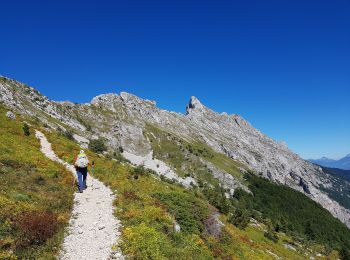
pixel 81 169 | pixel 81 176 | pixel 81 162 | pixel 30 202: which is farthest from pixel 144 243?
pixel 81 162

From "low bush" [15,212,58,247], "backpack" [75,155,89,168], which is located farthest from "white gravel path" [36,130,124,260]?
"backpack" [75,155,89,168]

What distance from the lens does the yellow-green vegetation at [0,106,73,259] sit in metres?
15.8

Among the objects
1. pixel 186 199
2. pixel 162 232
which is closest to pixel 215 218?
pixel 186 199

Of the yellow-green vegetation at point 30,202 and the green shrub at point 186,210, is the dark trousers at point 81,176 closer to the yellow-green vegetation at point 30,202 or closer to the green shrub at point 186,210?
the yellow-green vegetation at point 30,202

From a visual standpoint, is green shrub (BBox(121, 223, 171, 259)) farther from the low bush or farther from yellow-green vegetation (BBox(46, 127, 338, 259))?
the low bush

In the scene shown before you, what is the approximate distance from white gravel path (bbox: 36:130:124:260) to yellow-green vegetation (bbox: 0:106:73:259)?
0.57m

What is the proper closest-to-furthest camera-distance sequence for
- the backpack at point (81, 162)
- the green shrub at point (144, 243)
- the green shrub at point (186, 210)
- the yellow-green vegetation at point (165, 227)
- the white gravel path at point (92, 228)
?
the white gravel path at point (92, 228)
the green shrub at point (144, 243)
the yellow-green vegetation at point (165, 227)
the green shrub at point (186, 210)
the backpack at point (81, 162)

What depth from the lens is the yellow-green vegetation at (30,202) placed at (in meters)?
15.8

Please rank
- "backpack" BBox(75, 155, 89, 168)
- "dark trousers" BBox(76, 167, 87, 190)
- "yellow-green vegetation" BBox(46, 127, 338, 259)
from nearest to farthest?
"yellow-green vegetation" BBox(46, 127, 338, 259), "dark trousers" BBox(76, 167, 87, 190), "backpack" BBox(75, 155, 89, 168)

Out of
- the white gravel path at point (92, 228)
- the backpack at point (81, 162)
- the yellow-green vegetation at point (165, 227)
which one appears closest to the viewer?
the white gravel path at point (92, 228)

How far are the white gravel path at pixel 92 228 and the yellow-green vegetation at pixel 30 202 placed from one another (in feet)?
1.88

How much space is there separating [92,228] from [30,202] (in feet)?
16.2

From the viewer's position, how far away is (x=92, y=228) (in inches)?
762

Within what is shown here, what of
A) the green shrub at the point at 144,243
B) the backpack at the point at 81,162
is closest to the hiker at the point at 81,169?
the backpack at the point at 81,162
